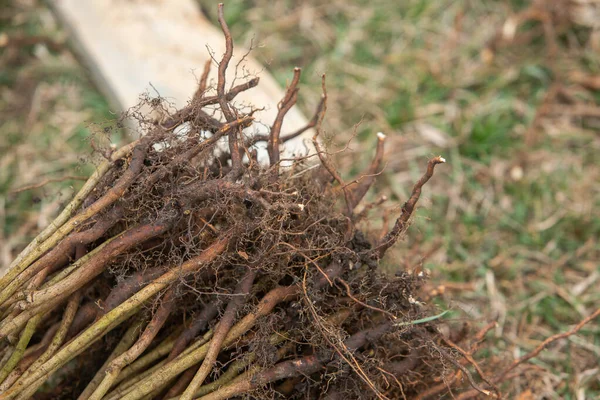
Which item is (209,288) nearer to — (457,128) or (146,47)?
(146,47)

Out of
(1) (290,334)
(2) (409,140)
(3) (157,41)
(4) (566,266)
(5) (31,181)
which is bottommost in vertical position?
(4) (566,266)

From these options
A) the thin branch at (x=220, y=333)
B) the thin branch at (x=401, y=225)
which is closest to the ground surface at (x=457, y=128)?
the thin branch at (x=401, y=225)

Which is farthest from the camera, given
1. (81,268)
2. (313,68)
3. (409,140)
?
(313,68)

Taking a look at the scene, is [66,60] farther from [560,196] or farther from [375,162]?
[560,196]

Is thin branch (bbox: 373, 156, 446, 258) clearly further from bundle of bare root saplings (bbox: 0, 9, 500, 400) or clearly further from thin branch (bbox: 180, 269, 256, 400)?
thin branch (bbox: 180, 269, 256, 400)

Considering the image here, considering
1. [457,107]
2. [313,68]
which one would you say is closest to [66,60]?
[313,68]

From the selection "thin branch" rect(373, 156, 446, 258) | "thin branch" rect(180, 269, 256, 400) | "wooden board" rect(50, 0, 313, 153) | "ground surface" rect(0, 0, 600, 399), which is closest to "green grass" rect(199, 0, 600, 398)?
"ground surface" rect(0, 0, 600, 399)

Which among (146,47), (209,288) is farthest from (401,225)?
(146,47)

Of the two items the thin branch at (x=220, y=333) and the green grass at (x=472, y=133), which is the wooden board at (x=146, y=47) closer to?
the green grass at (x=472, y=133)
